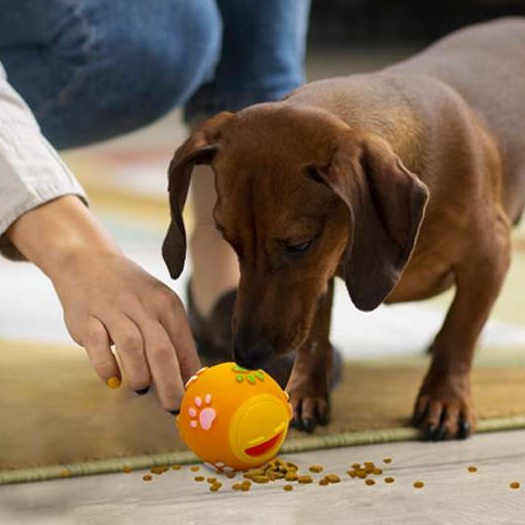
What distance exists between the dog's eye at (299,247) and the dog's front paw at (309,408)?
281mm

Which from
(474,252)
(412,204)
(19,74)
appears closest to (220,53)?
(19,74)

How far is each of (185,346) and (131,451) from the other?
0.29m

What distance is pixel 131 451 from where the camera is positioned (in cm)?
149

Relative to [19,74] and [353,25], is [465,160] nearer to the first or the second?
[19,74]

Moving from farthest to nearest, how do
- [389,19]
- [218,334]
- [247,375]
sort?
[389,19]
[218,334]
[247,375]

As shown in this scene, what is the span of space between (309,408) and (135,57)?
65cm

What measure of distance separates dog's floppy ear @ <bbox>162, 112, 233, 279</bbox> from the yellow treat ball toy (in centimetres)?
22

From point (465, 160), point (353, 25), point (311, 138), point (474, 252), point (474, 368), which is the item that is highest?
point (311, 138)

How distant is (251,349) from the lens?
139 centimetres

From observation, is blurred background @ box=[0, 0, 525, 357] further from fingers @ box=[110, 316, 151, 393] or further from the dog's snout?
fingers @ box=[110, 316, 151, 393]

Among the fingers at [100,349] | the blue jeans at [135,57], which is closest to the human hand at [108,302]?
the fingers at [100,349]

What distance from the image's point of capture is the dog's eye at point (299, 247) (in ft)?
4.61

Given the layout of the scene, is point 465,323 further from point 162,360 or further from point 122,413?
point 162,360

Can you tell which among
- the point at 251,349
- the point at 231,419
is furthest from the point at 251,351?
the point at 231,419
